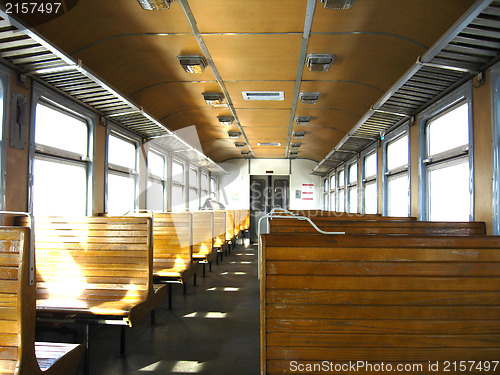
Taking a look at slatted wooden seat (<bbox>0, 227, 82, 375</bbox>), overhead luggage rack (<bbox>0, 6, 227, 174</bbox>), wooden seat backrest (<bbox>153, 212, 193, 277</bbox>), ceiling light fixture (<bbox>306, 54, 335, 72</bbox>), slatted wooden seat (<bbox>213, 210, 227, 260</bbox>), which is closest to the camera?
slatted wooden seat (<bbox>0, 227, 82, 375</bbox>)

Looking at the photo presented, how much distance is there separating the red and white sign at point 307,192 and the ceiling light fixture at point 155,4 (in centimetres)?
1069

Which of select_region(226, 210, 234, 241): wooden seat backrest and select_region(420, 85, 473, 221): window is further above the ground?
select_region(420, 85, 473, 221): window

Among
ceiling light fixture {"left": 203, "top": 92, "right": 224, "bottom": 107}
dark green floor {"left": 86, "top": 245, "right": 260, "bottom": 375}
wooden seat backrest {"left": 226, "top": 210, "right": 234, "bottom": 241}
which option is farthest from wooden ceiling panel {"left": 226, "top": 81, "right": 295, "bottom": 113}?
wooden seat backrest {"left": 226, "top": 210, "right": 234, "bottom": 241}

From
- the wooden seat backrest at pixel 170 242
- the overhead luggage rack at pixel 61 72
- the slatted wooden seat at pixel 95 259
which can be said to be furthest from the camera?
the wooden seat backrest at pixel 170 242

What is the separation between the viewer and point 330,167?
11.1 metres

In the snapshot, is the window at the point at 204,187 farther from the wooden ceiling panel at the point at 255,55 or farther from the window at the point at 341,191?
the wooden ceiling panel at the point at 255,55

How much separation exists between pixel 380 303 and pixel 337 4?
2430 millimetres

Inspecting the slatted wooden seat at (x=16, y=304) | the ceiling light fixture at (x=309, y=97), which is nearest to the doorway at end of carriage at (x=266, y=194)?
the ceiling light fixture at (x=309, y=97)

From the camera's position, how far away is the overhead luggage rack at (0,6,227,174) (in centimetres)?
256

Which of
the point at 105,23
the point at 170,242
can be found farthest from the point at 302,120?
the point at 105,23

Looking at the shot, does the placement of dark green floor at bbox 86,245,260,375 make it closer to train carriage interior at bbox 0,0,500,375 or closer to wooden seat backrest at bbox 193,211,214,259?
train carriage interior at bbox 0,0,500,375

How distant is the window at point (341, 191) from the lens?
10.2 metres

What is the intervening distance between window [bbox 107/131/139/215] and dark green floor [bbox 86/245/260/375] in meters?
1.77

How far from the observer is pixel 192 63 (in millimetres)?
4312
